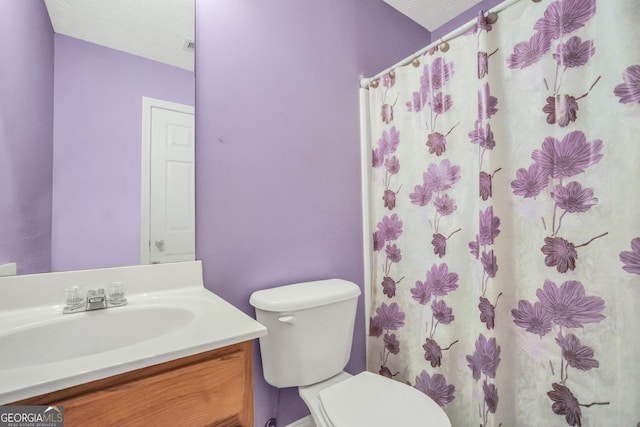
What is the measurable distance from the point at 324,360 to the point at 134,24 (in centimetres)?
144

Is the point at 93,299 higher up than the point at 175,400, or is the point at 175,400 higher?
the point at 93,299

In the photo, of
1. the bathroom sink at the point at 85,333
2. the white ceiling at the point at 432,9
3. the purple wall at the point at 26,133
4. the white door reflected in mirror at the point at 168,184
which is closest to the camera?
the bathroom sink at the point at 85,333

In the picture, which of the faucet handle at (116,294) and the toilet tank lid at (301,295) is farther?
the toilet tank lid at (301,295)

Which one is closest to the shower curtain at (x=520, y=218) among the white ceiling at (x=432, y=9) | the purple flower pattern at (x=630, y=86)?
the purple flower pattern at (x=630, y=86)

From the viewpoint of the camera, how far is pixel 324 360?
1140 mm

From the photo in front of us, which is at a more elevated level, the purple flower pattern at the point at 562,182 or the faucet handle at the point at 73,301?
the purple flower pattern at the point at 562,182

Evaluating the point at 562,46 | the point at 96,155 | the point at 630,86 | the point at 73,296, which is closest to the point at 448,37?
the point at 562,46

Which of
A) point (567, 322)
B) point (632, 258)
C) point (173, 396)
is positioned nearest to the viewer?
point (173, 396)

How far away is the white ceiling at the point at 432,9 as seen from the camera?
165 centimetres

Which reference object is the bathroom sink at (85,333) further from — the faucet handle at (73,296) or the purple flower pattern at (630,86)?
the purple flower pattern at (630,86)

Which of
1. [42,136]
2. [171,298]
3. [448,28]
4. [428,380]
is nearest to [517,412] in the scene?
[428,380]

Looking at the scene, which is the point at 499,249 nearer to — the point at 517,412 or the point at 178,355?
the point at 517,412

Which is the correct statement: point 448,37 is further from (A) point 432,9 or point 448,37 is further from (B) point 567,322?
(B) point 567,322

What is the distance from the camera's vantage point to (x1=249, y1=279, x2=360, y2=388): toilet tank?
3.45ft
